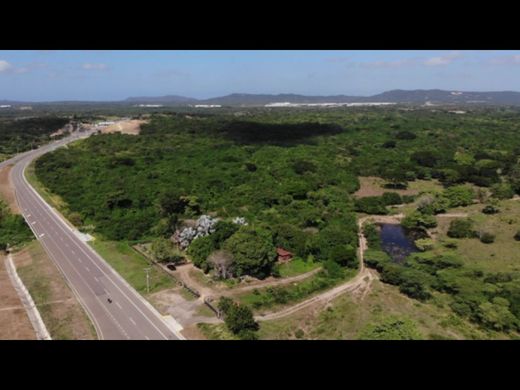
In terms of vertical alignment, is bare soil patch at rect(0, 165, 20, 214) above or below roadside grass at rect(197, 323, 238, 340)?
above

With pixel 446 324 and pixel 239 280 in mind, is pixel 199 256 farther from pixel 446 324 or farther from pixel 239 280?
pixel 446 324

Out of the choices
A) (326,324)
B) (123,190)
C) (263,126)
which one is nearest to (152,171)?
(123,190)

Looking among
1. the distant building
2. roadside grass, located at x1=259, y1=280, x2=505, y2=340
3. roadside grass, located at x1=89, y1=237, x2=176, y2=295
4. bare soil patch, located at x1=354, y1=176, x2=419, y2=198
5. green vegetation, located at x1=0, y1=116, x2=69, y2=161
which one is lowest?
roadside grass, located at x1=259, y1=280, x2=505, y2=340

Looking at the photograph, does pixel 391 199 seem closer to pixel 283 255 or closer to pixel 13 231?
pixel 283 255

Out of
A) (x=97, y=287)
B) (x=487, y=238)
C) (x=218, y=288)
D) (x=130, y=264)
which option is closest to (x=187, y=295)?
(x=218, y=288)

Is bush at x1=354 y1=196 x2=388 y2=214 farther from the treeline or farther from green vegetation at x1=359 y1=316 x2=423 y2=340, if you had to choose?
the treeline

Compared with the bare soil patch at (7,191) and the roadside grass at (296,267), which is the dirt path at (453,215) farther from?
the bare soil patch at (7,191)

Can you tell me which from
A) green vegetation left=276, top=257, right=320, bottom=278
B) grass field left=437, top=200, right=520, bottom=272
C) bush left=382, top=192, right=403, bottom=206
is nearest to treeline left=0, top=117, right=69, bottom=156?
bush left=382, top=192, right=403, bottom=206

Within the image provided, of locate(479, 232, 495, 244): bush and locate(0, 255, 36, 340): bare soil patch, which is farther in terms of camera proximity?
locate(479, 232, 495, 244): bush

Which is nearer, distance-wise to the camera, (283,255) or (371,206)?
(283,255)
